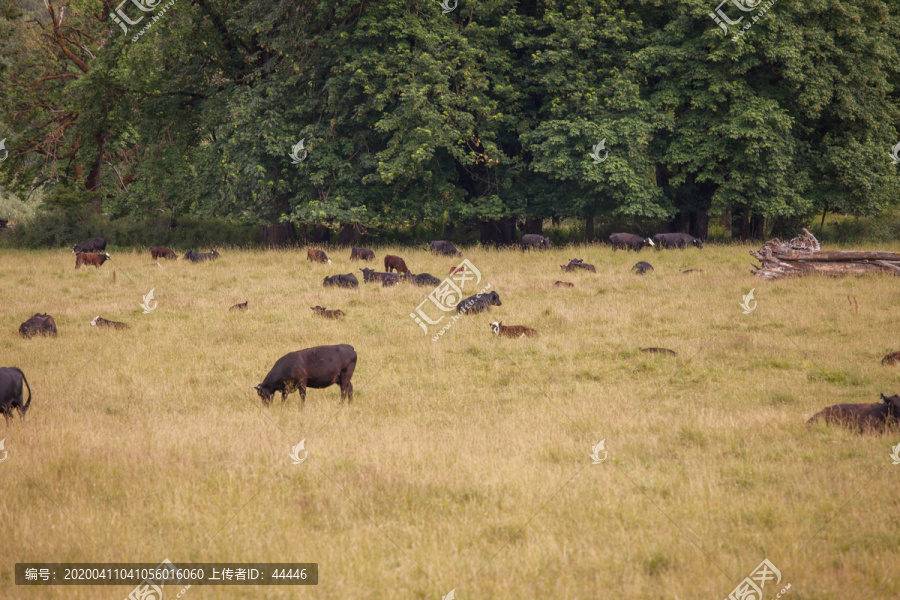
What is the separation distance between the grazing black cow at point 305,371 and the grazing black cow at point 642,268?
13730 millimetres

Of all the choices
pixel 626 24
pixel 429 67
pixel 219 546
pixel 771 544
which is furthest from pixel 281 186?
pixel 771 544

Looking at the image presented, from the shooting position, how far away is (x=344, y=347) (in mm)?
10758

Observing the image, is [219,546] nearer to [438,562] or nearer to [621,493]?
[438,562]

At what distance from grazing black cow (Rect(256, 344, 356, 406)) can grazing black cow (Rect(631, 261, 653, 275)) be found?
13.7m

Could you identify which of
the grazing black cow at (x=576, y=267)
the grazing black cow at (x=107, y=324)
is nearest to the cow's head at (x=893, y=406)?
the grazing black cow at (x=576, y=267)

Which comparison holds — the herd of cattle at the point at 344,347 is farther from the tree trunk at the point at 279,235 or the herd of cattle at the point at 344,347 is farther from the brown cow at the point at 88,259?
the tree trunk at the point at 279,235

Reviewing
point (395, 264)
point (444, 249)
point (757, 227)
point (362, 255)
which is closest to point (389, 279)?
point (395, 264)

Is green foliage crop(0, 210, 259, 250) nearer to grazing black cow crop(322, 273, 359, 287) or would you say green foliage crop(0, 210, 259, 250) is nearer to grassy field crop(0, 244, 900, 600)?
grazing black cow crop(322, 273, 359, 287)

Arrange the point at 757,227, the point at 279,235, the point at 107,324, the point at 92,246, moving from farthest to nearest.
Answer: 1. the point at 757,227
2. the point at 279,235
3. the point at 92,246
4. the point at 107,324

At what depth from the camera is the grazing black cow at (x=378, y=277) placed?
20.4 m

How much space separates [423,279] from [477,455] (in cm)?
1254

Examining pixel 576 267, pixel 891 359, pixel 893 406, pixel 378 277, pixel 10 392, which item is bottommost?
pixel 378 277

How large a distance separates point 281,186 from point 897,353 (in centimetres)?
2186

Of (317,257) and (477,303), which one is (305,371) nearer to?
(477,303)
